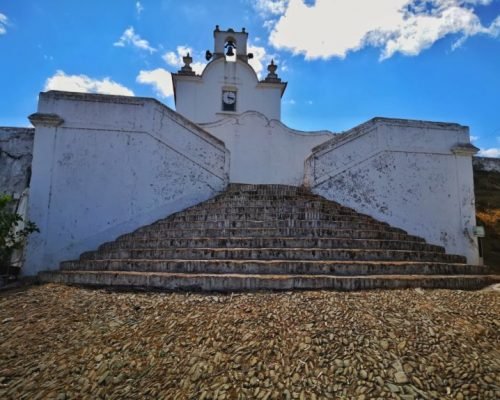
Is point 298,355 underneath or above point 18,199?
underneath

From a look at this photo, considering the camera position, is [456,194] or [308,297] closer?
[308,297]

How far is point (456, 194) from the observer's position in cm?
820

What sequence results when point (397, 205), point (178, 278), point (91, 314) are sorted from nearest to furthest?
point (91, 314), point (178, 278), point (397, 205)

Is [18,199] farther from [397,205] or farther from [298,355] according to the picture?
[397,205]

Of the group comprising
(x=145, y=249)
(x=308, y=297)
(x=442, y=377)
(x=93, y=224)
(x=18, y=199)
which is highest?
(x=18, y=199)

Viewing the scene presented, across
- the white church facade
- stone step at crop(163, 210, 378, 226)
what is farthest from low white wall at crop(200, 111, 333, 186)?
stone step at crop(163, 210, 378, 226)

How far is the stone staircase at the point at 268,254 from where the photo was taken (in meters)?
4.51

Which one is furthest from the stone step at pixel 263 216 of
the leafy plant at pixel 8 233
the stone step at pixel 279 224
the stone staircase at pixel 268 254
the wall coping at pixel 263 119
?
the wall coping at pixel 263 119

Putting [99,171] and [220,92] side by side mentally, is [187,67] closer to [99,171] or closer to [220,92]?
[220,92]

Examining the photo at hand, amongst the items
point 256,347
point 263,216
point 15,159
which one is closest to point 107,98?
point 15,159

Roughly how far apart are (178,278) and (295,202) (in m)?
3.70

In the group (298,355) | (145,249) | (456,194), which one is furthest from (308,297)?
(456,194)

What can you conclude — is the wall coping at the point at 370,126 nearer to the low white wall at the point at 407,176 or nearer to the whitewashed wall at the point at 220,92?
the low white wall at the point at 407,176

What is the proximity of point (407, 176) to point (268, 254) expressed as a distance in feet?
16.1
